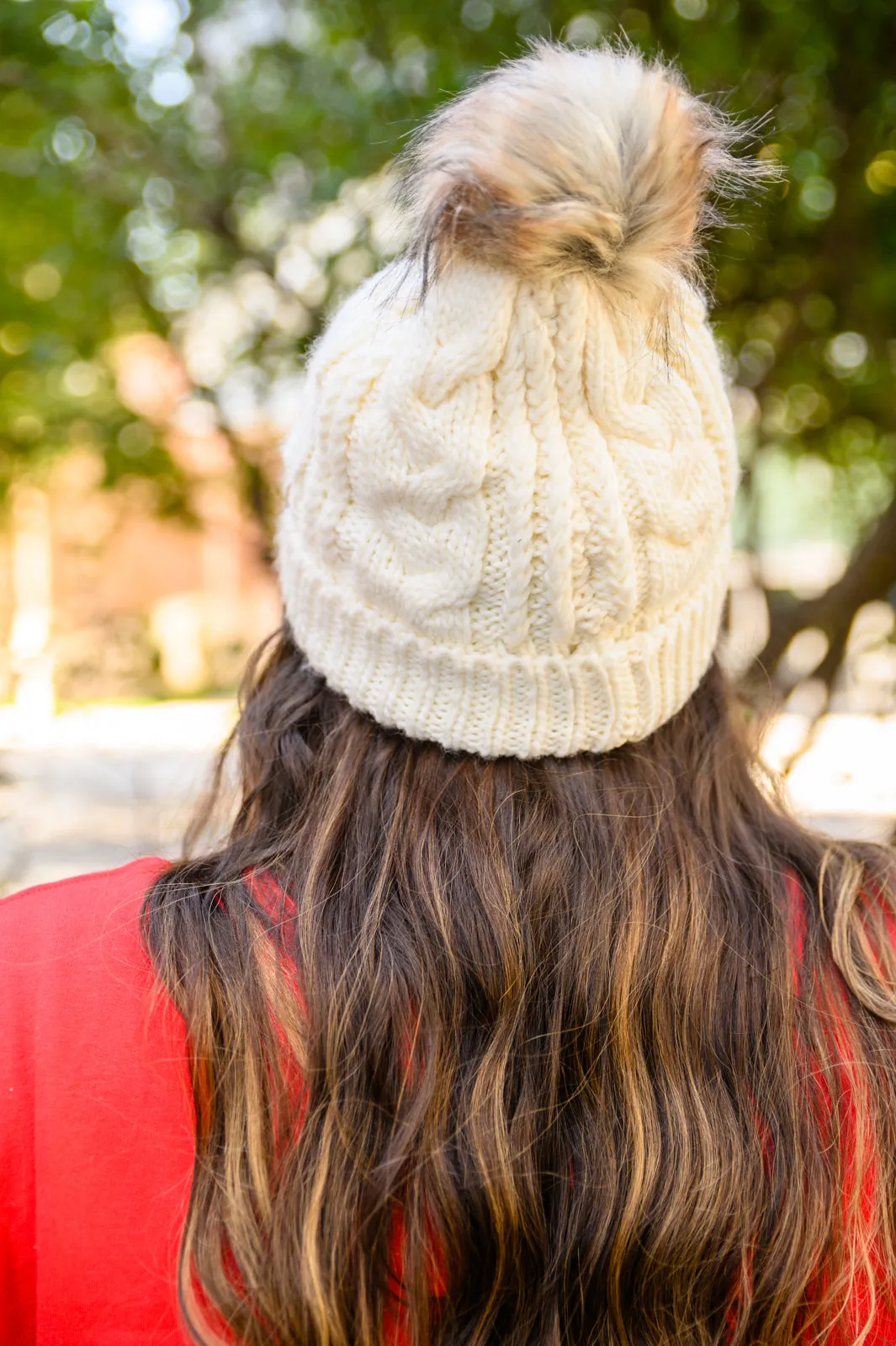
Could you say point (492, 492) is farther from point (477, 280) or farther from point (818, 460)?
point (818, 460)

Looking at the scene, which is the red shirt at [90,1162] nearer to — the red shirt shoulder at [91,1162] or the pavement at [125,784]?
the red shirt shoulder at [91,1162]

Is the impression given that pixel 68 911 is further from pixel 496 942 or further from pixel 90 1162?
pixel 496 942

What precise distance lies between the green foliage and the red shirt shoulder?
1.70 m

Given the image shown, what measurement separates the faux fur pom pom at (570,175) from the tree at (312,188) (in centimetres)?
120

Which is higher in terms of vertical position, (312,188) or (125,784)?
(312,188)

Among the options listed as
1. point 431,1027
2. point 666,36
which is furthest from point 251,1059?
point 666,36

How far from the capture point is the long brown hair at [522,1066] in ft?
3.53

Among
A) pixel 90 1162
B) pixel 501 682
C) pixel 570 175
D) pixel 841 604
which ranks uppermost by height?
pixel 570 175

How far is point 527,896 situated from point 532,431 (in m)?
0.52

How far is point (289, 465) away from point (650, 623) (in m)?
0.51

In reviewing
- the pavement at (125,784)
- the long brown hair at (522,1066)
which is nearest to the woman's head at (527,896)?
the long brown hair at (522,1066)

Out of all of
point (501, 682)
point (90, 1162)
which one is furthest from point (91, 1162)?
point (501, 682)

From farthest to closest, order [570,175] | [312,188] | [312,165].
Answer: [312,165]
[312,188]
[570,175]

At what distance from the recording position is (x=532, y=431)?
1.13 meters
